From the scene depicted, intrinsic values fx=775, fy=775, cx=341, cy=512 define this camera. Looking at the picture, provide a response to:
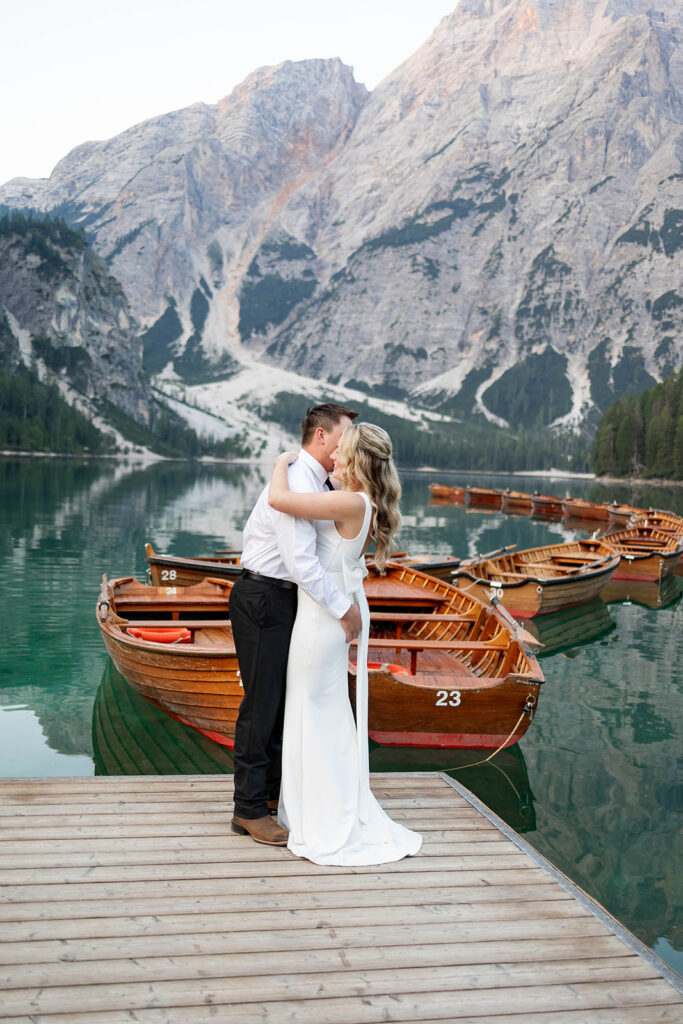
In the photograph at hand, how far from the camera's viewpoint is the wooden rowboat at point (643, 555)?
33.5 metres

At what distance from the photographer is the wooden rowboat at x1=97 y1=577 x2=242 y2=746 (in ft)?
37.5

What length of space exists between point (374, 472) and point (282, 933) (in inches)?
127

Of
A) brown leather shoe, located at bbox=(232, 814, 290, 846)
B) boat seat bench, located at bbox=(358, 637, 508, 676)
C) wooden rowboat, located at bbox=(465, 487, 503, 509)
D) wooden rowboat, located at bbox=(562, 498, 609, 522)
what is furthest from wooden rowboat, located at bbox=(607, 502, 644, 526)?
brown leather shoe, located at bbox=(232, 814, 290, 846)

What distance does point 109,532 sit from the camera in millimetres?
42531

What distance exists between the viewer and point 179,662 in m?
11.7

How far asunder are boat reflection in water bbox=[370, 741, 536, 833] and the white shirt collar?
7336 millimetres

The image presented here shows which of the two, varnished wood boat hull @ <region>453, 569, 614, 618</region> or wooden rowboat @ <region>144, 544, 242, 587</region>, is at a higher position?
wooden rowboat @ <region>144, 544, 242, 587</region>

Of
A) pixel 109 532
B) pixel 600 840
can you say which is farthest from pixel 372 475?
pixel 109 532

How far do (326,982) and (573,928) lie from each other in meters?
1.78

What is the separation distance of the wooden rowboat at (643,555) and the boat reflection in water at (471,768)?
750 inches

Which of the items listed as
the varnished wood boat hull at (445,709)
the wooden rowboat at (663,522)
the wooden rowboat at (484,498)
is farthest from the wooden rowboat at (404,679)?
the wooden rowboat at (484,498)

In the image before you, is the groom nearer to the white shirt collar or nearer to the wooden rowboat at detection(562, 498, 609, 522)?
the white shirt collar

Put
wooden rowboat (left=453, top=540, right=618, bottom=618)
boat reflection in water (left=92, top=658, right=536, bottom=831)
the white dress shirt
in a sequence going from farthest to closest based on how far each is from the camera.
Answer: wooden rowboat (left=453, top=540, right=618, bottom=618), boat reflection in water (left=92, top=658, right=536, bottom=831), the white dress shirt

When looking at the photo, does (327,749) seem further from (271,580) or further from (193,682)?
(193,682)
